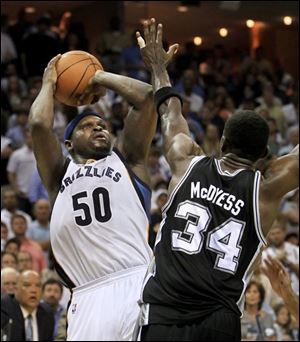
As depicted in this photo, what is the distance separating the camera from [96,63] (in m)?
6.73

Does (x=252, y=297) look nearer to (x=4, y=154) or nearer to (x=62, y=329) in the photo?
(x=62, y=329)

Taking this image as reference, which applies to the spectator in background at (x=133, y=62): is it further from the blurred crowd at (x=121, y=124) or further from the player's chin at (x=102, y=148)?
the player's chin at (x=102, y=148)

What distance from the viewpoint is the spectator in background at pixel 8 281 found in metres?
10.9

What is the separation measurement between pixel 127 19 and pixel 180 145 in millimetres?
18121

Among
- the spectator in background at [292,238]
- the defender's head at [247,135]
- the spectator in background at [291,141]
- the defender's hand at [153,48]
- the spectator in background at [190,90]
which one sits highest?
the defender's hand at [153,48]

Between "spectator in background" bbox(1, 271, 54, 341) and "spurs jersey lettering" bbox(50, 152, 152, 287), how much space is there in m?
4.08

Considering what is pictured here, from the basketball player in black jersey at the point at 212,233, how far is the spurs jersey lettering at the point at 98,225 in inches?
34.1

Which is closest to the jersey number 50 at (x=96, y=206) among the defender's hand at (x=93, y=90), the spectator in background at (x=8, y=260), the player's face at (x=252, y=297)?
the defender's hand at (x=93, y=90)

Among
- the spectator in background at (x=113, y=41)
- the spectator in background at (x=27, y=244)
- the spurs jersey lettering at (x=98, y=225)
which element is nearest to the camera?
the spurs jersey lettering at (x=98, y=225)

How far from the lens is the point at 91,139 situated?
21.5 ft

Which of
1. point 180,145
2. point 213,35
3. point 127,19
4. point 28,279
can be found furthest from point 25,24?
point 180,145

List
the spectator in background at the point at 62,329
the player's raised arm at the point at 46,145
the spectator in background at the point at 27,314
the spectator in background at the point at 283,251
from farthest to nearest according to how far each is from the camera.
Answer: the spectator in background at the point at 283,251, the spectator in background at the point at 27,314, the spectator in background at the point at 62,329, the player's raised arm at the point at 46,145

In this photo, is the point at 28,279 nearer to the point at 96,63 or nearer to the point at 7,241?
the point at 7,241

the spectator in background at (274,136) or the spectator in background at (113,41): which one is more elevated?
the spectator in background at (113,41)
